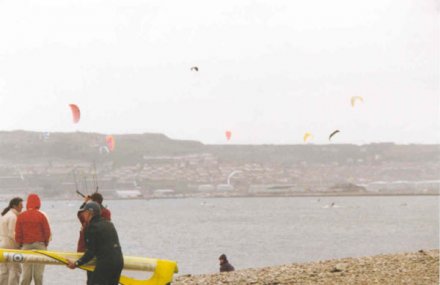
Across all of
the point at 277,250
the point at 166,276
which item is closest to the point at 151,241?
the point at 277,250

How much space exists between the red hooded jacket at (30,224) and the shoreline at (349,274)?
13.5 feet

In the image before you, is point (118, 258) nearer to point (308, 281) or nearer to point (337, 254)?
point (308, 281)

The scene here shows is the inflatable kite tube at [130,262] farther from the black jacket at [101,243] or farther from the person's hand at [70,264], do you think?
the black jacket at [101,243]

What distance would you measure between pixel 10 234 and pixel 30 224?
0.54 m

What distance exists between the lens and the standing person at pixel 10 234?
39.4 feet

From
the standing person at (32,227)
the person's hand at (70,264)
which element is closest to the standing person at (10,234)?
the standing person at (32,227)

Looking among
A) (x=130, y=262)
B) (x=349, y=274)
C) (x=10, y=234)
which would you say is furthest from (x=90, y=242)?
(x=349, y=274)

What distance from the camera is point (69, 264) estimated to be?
988cm

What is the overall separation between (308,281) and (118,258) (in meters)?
5.57

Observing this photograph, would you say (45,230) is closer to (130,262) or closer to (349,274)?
(130,262)

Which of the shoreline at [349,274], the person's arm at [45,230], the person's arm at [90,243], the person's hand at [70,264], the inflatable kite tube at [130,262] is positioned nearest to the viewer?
the person's arm at [90,243]

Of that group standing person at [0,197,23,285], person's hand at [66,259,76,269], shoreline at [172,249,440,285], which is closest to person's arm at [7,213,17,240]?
standing person at [0,197,23,285]

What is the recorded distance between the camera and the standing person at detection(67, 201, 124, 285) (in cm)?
898

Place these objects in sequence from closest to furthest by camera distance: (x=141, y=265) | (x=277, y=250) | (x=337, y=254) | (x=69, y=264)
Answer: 1. (x=69, y=264)
2. (x=141, y=265)
3. (x=337, y=254)
4. (x=277, y=250)
